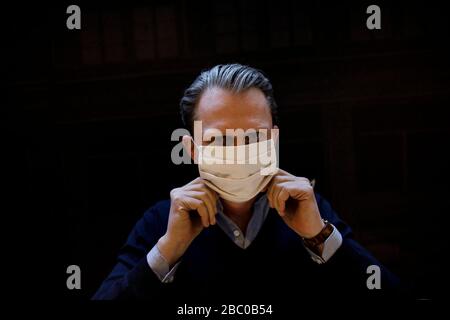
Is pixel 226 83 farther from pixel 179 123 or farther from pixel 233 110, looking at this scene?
pixel 179 123

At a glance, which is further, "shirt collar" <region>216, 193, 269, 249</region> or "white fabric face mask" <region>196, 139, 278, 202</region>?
"shirt collar" <region>216, 193, 269, 249</region>

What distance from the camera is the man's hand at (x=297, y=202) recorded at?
136 centimetres

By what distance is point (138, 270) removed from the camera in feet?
4.54

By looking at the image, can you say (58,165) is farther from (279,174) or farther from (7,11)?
(279,174)

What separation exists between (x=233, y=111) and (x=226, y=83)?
0.14m

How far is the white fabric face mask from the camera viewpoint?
1.40m

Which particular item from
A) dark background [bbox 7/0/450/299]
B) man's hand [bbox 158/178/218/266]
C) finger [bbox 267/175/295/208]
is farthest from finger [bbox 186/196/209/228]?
dark background [bbox 7/0/450/299]

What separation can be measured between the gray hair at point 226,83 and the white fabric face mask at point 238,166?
23 cm

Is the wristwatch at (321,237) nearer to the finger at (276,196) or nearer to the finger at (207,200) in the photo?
the finger at (276,196)

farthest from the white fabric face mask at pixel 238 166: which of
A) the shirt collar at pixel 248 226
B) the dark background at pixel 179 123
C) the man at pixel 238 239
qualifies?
the dark background at pixel 179 123

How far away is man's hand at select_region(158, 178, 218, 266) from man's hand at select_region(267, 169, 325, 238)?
0.76 ft

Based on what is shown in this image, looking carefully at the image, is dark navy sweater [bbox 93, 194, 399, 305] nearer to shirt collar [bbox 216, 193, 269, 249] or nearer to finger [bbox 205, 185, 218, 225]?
shirt collar [bbox 216, 193, 269, 249]

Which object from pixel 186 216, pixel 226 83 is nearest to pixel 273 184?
pixel 186 216

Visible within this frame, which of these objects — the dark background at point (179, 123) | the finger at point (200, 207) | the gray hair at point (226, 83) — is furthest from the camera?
the dark background at point (179, 123)
